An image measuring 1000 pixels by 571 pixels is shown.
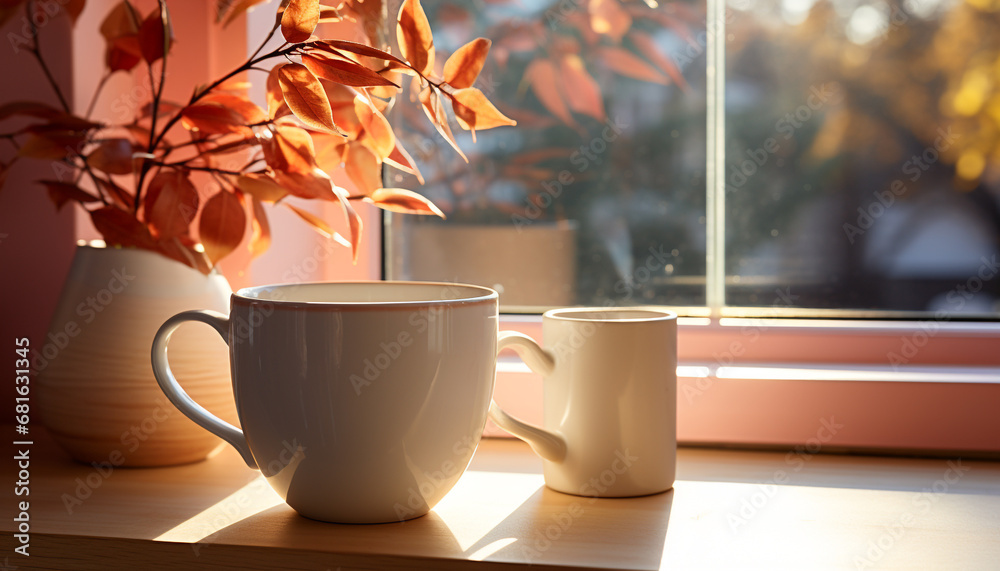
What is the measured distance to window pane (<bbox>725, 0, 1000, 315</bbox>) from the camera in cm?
88

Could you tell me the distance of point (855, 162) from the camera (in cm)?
90

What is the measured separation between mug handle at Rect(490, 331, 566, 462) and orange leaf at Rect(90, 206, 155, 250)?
0.97 feet

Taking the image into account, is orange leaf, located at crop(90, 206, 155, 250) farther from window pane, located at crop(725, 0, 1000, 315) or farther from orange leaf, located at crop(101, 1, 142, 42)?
window pane, located at crop(725, 0, 1000, 315)

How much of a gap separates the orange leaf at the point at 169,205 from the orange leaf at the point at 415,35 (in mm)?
214

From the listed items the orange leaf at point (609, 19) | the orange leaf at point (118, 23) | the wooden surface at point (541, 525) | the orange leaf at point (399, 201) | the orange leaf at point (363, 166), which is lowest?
the wooden surface at point (541, 525)

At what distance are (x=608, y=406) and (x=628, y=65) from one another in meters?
0.45

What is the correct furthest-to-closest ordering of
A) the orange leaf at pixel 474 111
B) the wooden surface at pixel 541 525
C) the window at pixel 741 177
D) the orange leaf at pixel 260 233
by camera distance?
1. the window at pixel 741 177
2. the orange leaf at pixel 260 233
3. the orange leaf at pixel 474 111
4. the wooden surface at pixel 541 525

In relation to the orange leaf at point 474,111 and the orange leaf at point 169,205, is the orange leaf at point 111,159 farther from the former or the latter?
the orange leaf at point 474,111

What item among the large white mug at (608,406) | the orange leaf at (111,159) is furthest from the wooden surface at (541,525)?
the orange leaf at (111,159)

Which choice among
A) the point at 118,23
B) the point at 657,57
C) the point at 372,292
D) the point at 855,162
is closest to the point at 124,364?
the point at 372,292

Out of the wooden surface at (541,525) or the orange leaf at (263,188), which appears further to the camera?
the orange leaf at (263,188)

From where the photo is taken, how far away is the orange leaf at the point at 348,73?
545 mm

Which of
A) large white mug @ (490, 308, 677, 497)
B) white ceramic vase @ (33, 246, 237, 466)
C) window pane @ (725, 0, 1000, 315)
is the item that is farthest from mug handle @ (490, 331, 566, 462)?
window pane @ (725, 0, 1000, 315)

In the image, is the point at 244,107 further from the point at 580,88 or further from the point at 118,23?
the point at 580,88
